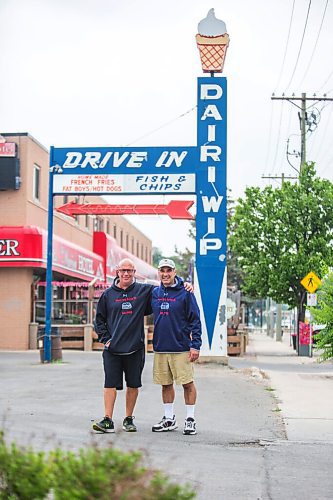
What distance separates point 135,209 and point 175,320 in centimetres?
1579

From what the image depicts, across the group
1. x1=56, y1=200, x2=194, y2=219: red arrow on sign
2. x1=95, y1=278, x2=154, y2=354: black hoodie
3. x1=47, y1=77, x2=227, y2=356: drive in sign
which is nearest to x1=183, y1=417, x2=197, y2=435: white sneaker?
x1=95, y1=278, x2=154, y2=354: black hoodie

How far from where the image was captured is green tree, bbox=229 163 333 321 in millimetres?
32938

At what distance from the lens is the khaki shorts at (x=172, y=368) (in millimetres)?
9719

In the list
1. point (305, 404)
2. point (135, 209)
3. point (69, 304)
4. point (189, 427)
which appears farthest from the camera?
point (69, 304)

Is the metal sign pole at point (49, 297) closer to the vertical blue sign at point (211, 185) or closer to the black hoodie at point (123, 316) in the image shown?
the vertical blue sign at point (211, 185)

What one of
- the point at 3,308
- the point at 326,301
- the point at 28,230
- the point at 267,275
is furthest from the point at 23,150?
the point at 326,301

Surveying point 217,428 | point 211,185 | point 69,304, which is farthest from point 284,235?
point 217,428

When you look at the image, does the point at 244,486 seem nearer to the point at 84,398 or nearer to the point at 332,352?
the point at 84,398

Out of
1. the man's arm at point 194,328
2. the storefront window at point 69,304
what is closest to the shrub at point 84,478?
the man's arm at point 194,328

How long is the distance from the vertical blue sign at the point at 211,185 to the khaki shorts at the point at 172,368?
452 inches

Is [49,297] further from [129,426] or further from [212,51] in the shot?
[129,426]

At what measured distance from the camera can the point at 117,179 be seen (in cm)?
2297

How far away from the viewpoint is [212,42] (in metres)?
21.9

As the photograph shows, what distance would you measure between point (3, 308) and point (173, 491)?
27120 mm
